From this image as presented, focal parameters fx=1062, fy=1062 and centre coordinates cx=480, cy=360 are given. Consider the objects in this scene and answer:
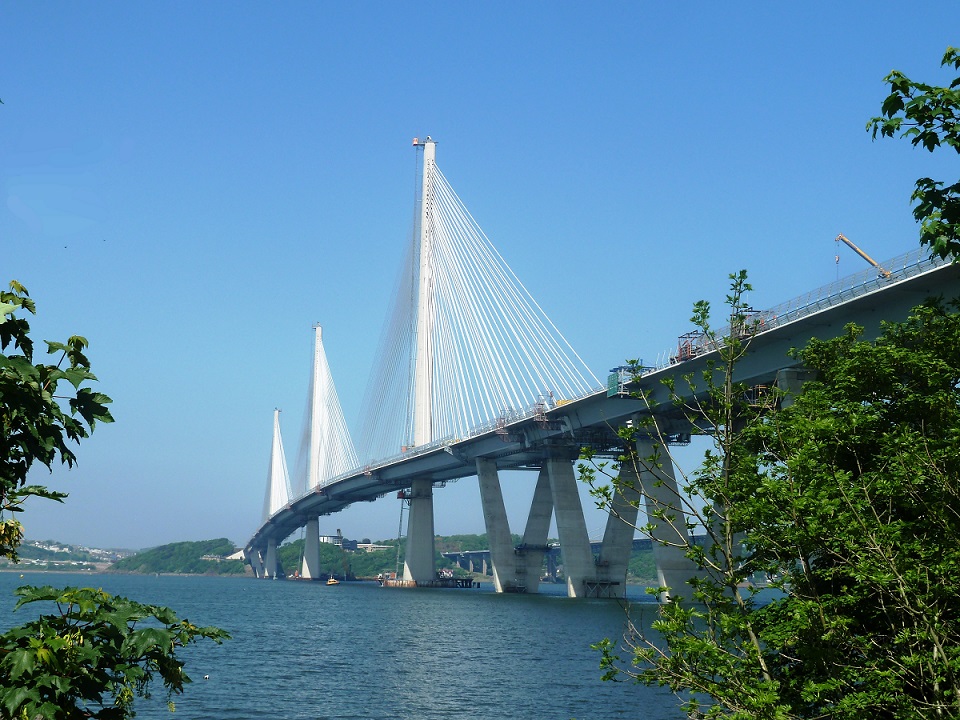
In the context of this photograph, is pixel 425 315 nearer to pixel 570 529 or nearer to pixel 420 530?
pixel 570 529

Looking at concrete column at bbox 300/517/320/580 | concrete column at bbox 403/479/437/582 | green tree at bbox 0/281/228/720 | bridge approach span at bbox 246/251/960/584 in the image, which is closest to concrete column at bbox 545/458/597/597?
bridge approach span at bbox 246/251/960/584

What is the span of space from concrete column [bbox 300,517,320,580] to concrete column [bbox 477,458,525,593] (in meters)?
84.0

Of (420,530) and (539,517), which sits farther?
(420,530)

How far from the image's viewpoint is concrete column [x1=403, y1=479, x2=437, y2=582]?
117812mm

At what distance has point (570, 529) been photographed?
88.4 meters

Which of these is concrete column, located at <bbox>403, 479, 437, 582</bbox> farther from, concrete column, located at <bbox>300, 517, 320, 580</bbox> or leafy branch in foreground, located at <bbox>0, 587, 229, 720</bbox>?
leafy branch in foreground, located at <bbox>0, 587, 229, 720</bbox>

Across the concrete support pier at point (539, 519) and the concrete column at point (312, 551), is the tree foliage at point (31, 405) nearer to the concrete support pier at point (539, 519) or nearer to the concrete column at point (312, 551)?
the concrete support pier at point (539, 519)

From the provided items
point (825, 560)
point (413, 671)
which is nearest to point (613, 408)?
point (413, 671)

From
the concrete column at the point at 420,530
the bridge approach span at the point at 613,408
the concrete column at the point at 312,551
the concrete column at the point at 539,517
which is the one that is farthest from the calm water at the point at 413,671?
the concrete column at the point at 312,551

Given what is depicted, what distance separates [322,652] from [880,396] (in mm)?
35302

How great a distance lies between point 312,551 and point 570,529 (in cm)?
10589

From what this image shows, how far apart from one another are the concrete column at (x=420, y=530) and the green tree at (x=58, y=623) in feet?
364

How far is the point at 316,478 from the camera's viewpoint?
150 m

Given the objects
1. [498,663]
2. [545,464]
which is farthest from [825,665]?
[545,464]
